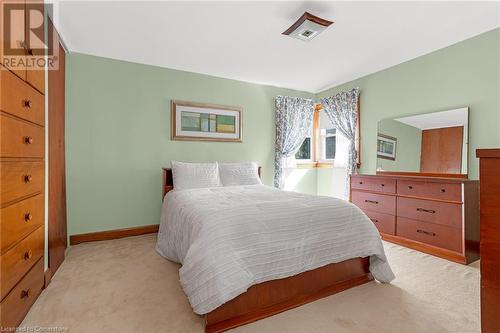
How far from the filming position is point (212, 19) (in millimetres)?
2285

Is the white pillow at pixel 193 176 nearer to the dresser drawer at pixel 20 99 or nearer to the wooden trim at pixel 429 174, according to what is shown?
the dresser drawer at pixel 20 99

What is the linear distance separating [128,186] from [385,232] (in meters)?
3.44

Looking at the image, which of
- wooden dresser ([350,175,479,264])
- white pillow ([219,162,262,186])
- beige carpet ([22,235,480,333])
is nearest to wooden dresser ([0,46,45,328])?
beige carpet ([22,235,480,333])

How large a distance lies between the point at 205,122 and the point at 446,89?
314cm

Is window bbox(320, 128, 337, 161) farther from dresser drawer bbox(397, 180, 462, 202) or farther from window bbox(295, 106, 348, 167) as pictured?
dresser drawer bbox(397, 180, 462, 202)

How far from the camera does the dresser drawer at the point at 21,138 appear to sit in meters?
1.32

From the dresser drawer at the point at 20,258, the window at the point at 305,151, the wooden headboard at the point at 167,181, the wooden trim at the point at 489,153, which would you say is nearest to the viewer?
the wooden trim at the point at 489,153

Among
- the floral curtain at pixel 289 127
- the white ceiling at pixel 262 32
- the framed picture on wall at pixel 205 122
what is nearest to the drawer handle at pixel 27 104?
the white ceiling at pixel 262 32

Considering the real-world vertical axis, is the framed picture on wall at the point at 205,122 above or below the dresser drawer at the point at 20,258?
above

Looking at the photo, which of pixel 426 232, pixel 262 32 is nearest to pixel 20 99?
pixel 262 32

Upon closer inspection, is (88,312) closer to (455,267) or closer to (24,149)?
(24,149)

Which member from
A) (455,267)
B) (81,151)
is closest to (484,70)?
(455,267)

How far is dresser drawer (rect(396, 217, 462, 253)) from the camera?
245 centimetres

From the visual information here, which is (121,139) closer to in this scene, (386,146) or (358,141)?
(358,141)
